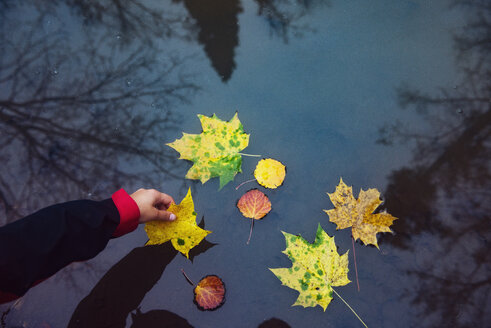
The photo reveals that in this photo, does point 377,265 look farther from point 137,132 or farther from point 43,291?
point 43,291

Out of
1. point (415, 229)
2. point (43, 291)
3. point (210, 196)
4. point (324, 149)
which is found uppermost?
point (324, 149)

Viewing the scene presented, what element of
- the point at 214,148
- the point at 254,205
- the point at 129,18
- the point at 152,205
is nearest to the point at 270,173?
the point at 254,205

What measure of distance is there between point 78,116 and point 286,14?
1.50 metres

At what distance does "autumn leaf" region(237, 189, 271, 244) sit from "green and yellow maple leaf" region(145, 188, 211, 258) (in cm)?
24

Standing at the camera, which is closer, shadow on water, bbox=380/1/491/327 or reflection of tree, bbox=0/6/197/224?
shadow on water, bbox=380/1/491/327

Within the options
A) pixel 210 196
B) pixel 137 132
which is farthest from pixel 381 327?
pixel 137 132

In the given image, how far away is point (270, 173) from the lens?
1.74 meters

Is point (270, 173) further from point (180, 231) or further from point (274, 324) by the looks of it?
point (274, 324)

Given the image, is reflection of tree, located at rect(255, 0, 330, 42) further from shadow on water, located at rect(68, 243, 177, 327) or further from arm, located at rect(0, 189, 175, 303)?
shadow on water, located at rect(68, 243, 177, 327)

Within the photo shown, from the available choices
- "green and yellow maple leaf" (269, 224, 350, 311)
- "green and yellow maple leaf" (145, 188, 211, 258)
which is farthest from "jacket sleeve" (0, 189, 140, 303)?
"green and yellow maple leaf" (269, 224, 350, 311)

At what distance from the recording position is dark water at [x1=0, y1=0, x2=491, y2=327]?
1.60 metres

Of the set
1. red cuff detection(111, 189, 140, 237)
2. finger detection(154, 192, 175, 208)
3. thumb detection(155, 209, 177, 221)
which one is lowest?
red cuff detection(111, 189, 140, 237)

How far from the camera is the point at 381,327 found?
60.8 inches

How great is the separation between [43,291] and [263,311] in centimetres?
121
